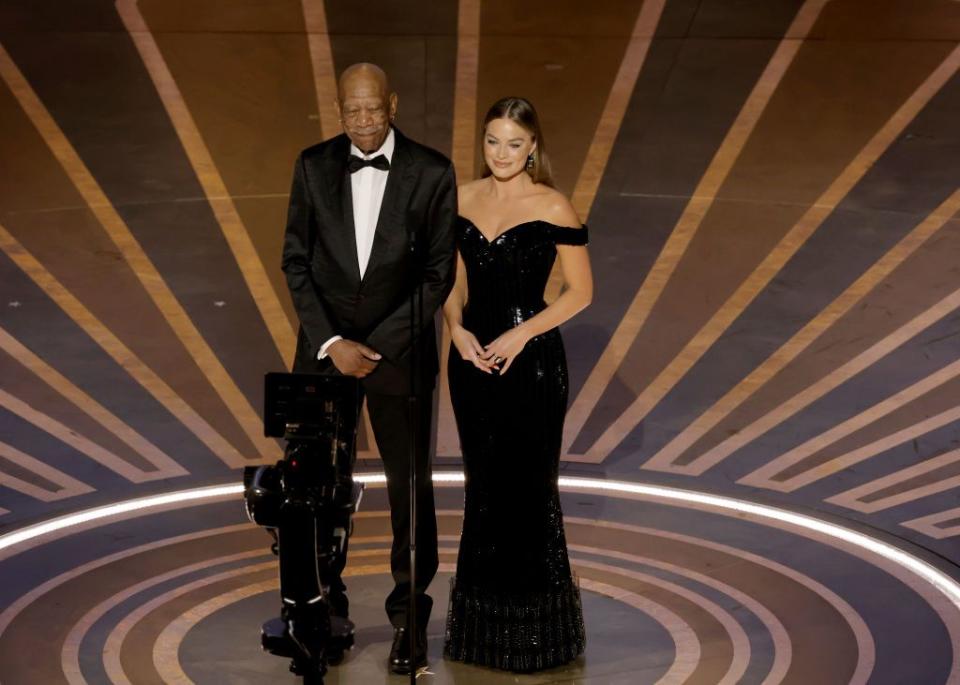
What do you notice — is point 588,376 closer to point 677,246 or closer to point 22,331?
point 677,246

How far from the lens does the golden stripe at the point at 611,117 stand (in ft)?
32.6

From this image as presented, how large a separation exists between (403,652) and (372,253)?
131 centimetres

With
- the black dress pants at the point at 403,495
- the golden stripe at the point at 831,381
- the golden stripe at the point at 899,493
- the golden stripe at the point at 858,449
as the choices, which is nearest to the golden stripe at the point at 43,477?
the black dress pants at the point at 403,495

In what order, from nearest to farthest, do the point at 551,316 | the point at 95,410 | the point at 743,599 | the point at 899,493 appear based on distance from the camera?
the point at 551,316 < the point at 743,599 < the point at 899,493 < the point at 95,410

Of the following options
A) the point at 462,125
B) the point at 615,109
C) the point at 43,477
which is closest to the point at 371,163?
the point at 43,477

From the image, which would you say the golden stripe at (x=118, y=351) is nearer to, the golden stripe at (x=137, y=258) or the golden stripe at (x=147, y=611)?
the golden stripe at (x=137, y=258)

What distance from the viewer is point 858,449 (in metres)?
7.61

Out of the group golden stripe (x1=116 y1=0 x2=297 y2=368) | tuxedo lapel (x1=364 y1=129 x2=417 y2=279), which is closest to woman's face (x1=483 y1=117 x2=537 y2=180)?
Answer: tuxedo lapel (x1=364 y1=129 x2=417 y2=279)

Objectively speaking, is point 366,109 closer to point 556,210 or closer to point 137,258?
point 556,210

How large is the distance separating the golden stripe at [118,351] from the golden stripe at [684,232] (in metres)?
1.61

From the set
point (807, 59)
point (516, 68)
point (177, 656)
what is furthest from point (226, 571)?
point (807, 59)

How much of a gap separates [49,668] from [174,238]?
4.43 metres

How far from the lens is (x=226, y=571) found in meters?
6.43

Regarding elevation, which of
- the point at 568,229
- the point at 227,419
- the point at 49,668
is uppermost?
the point at 568,229
